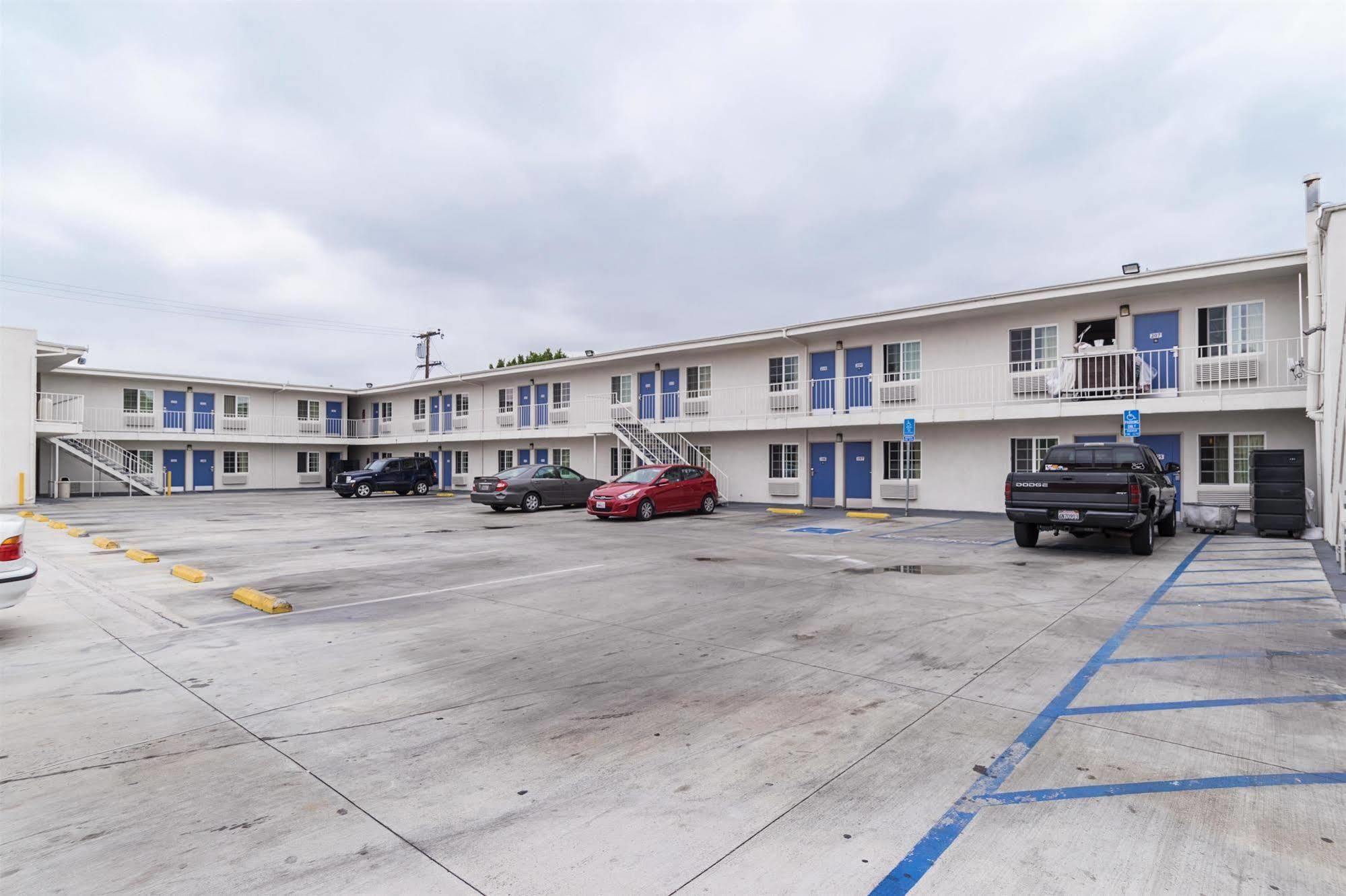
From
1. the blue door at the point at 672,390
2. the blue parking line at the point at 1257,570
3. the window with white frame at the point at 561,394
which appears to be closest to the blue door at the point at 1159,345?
the blue parking line at the point at 1257,570

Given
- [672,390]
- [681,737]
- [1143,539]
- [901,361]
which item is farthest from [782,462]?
[681,737]

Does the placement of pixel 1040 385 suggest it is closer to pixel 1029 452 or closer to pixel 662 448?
pixel 1029 452

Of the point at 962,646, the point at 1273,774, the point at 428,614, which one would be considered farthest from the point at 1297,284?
the point at 428,614

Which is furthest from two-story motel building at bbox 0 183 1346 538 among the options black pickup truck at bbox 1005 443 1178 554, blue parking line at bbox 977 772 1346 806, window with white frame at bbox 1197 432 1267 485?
blue parking line at bbox 977 772 1346 806

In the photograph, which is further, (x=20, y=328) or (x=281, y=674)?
(x=20, y=328)

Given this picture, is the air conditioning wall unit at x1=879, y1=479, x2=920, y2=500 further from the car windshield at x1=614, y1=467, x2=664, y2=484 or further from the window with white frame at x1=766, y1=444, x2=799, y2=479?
the car windshield at x1=614, y1=467, x2=664, y2=484

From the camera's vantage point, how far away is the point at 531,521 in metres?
18.7

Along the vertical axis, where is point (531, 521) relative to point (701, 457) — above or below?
below

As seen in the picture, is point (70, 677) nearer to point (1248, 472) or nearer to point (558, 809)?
point (558, 809)

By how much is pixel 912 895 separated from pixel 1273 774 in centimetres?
250

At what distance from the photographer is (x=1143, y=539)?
1109cm

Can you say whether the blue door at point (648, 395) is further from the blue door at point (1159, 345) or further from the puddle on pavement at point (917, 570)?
the puddle on pavement at point (917, 570)

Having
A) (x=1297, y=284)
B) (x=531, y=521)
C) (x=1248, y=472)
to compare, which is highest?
(x=1297, y=284)

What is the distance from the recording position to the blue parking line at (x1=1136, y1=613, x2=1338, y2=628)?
6.71 m
